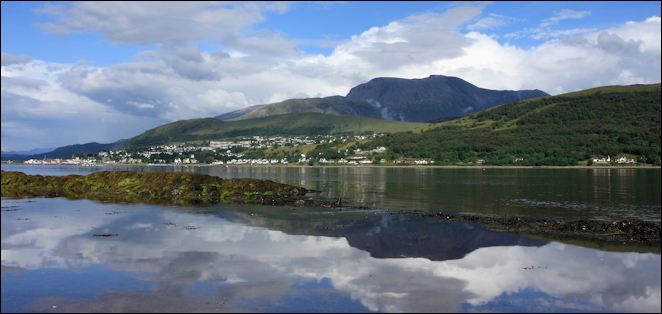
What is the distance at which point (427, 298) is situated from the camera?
20.7 m

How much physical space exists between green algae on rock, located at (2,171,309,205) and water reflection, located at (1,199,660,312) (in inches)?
1019

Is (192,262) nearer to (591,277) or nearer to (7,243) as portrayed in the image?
(7,243)

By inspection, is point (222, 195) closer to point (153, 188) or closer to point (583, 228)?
point (153, 188)

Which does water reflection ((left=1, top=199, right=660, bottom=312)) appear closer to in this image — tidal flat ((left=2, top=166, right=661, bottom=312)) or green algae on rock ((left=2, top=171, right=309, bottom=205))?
tidal flat ((left=2, top=166, right=661, bottom=312))

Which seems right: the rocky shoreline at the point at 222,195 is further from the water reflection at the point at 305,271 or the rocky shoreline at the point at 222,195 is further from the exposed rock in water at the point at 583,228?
the water reflection at the point at 305,271

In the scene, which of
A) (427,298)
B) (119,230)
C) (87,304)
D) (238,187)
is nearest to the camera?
(87,304)

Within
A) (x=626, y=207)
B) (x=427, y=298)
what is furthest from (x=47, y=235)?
(x=626, y=207)

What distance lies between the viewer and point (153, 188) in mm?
71062

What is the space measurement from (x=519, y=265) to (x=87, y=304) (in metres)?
20.9

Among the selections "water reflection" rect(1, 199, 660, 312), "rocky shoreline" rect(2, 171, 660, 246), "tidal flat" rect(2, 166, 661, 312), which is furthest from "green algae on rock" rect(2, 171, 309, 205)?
"water reflection" rect(1, 199, 660, 312)

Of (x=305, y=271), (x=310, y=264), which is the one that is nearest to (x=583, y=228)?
(x=310, y=264)

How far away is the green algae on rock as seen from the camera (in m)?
65.9

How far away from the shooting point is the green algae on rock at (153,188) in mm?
65875

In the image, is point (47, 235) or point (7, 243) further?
point (47, 235)
